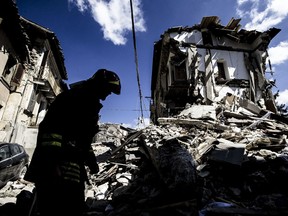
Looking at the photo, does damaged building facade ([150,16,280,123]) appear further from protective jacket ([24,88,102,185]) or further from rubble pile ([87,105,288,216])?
protective jacket ([24,88,102,185])

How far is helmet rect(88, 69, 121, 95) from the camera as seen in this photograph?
2412 mm

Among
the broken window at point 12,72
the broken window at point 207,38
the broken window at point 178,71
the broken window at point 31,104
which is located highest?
the broken window at point 207,38

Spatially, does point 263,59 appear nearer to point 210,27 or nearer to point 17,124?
point 210,27

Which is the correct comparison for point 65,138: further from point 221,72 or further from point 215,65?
point 221,72

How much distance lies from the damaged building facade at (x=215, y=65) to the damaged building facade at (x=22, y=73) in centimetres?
989

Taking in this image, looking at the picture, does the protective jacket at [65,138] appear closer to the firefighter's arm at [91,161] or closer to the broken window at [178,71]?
the firefighter's arm at [91,161]

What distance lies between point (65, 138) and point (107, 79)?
942 millimetres

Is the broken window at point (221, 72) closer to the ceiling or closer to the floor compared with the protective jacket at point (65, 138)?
closer to the ceiling

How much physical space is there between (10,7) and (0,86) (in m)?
4.84

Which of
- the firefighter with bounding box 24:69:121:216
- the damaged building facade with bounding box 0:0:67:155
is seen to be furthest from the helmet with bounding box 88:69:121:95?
the damaged building facade with bounding box 0:0:67:155

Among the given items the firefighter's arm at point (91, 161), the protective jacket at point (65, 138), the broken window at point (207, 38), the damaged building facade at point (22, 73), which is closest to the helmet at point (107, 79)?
the protective jacket at point (65, 138)

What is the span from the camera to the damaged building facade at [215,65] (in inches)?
598

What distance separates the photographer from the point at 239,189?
142 inches

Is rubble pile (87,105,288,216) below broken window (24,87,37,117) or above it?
below
